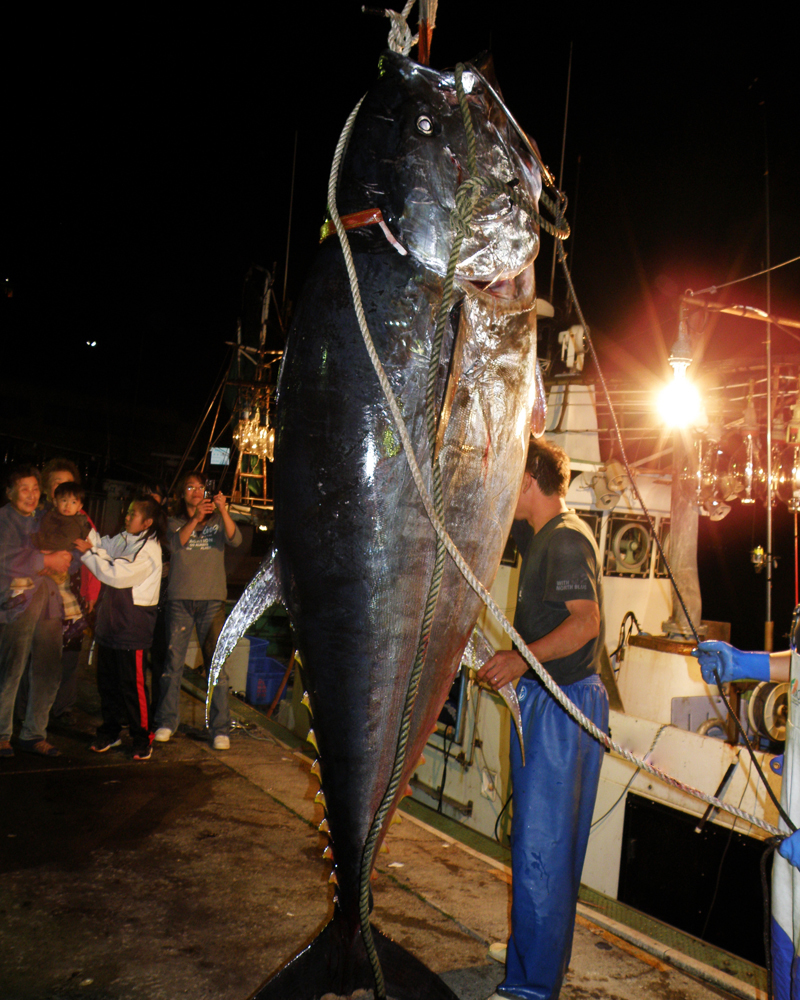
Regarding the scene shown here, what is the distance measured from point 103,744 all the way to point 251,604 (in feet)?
11.1

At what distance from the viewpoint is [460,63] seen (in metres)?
1.44

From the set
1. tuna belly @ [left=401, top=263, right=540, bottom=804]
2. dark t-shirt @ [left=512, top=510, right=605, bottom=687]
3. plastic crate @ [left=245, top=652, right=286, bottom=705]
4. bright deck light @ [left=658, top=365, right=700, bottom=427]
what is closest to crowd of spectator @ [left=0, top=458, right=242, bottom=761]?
dark t-shirt @ [left=512, top=510, right=605, bottom=687]

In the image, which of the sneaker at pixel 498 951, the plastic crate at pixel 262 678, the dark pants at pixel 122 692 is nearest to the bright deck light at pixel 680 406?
the sneaker at pixel 498 951

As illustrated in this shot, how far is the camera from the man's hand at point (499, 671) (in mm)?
1715

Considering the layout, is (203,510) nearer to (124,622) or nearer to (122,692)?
(124,622)

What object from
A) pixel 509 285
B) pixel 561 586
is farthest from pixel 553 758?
pixel 509 285

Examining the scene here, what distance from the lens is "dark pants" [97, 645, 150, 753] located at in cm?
428

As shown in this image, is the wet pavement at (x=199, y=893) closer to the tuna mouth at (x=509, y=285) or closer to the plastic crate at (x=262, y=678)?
the tuna mouth at (x=509, y=285)

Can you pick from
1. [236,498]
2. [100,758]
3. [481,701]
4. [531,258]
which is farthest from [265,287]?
[531,258]

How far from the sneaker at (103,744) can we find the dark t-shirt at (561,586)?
3234mm

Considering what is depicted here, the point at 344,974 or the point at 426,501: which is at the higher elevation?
the point at 426,501

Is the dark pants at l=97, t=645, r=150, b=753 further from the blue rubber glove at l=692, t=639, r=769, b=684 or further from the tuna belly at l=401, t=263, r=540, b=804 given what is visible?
the blue rubber glove at l=692, t=639, r=769, b=684

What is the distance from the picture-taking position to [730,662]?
6.76 ft

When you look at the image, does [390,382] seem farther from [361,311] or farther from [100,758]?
[100,758]
